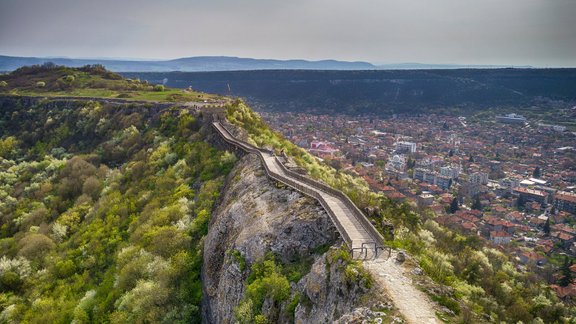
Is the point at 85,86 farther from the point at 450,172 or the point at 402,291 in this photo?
the point at 450,172

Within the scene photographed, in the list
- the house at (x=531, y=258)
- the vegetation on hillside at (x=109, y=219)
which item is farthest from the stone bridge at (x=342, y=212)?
the house at (x=531, y=258)

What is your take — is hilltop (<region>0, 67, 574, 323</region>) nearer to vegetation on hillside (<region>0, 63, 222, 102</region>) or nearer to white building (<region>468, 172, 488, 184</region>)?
vegetation on hillside (<region>0, 63, 222, 102</region>)

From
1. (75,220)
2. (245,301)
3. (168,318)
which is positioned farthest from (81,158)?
(245,301)

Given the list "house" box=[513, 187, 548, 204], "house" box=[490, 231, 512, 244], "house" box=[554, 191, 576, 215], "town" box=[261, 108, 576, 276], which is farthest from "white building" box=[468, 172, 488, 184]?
"house" box=[490, 231, 512, 244]

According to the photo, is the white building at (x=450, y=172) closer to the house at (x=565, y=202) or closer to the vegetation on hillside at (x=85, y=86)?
the house at (x=565, y=202)

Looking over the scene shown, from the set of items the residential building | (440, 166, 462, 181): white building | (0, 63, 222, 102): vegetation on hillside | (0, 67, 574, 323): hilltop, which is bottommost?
(440, 166, 462, 181): white building

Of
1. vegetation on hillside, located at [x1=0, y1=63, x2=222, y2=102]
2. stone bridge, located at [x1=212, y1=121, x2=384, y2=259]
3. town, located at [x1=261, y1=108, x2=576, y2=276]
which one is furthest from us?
vegetation on hillside, located at [x1=0, y1=63, x2=222, y2=102]

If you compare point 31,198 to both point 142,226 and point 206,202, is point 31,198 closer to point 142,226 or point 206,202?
point 142,226
